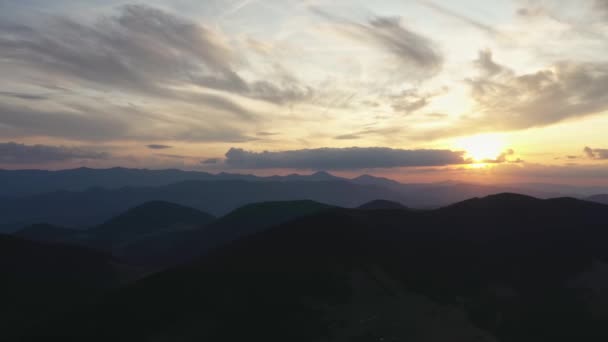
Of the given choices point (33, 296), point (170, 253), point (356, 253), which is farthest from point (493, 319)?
point (170, 253)

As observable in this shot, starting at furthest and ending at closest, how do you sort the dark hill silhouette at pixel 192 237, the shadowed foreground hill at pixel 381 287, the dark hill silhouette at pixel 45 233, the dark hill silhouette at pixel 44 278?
A: the dark hill silhouette at pixel 45 233 < the dark hill silhouette at pixel 192 237 < the dark hill silhouette at pixel 44 278 < the shadowed foreground hill at pixel 381 287

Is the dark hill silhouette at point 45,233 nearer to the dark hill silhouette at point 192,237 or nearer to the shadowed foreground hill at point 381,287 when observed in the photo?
the dark hill silhouette at point 192,237

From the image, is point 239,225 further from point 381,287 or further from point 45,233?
point 45,233

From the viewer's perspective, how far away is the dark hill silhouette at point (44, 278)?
2694 inches

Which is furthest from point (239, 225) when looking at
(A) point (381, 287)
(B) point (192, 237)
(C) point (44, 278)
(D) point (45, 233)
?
(D) point (45, 233)

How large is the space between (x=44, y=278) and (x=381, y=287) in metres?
75.8

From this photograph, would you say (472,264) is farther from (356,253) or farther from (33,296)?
(33,296)

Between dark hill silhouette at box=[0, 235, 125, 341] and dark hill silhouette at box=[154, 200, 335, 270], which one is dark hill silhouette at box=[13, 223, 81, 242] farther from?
dark hill silhouette at box=[0, 235, 125, 341]

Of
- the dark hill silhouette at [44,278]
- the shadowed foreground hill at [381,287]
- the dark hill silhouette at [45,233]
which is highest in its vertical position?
the shadowed foreground hill at [381,287]

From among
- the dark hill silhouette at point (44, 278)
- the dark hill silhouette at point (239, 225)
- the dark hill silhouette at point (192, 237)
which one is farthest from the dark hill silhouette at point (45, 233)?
the dark hill silhouette at point (44, 278)

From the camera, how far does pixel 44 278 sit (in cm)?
8244

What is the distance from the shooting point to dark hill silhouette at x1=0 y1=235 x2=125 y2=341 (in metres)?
68.4

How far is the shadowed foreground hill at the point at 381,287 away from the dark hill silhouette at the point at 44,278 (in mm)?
28255

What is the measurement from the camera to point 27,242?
9594 cm
